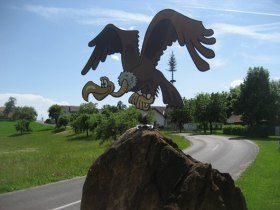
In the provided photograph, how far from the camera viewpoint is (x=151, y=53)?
8.30m

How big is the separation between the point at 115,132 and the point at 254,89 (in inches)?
848

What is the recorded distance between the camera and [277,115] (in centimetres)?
5050

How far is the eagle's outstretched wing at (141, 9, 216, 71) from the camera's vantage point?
7.49 metres

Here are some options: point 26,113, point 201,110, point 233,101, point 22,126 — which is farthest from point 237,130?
point 26,113

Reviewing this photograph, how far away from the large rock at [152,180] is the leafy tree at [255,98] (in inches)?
1714

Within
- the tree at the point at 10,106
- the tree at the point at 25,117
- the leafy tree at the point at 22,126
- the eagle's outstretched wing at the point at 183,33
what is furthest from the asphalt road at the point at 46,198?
the tree at the point at 10,106

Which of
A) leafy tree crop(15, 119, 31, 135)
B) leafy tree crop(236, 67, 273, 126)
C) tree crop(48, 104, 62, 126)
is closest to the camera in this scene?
leafy tree crop(236, 67, 273, 126)

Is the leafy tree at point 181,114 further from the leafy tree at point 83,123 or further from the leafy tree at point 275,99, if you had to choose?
the leafy tree at point 275,99

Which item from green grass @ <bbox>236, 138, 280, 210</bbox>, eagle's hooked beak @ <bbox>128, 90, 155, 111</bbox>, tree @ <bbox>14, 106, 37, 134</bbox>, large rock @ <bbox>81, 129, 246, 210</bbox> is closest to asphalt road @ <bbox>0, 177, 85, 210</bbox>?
large rock @ <bbox>81, 129, 246, 210</bbox>

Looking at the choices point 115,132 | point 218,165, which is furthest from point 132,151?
point 115,132

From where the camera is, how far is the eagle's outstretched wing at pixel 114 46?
27.5ft

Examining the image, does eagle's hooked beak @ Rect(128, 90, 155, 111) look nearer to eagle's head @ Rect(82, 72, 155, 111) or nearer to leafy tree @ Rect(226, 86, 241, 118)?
eagle's head @ Rect(82, 72, 155, 111)

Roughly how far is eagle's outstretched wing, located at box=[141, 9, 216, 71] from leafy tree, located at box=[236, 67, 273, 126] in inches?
1691

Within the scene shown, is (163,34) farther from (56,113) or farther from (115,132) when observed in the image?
(56,113)
